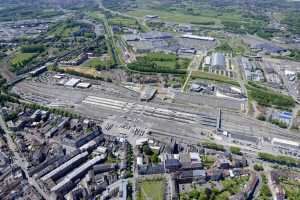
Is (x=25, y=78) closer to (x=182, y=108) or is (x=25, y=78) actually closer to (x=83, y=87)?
(x=83, y=87)

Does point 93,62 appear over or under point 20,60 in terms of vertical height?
over

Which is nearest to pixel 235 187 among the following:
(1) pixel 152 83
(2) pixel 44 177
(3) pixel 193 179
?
(3) pixel 193 179

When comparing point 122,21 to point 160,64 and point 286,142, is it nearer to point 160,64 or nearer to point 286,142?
point 160,64

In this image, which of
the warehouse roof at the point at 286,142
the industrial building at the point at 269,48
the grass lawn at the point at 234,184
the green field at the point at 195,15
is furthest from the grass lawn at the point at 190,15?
the grass lawn at the point at 234,184

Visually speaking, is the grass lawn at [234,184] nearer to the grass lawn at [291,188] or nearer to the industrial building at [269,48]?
the grass lawn at [291,188]

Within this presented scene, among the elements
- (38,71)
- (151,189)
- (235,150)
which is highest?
(38,71)

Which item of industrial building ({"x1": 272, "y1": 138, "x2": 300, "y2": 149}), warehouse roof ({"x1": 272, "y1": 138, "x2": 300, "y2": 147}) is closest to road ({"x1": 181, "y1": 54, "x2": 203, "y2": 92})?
warehouse roof ({"x1": 272, "y1": 138, "x2": 300, "y2": 147})

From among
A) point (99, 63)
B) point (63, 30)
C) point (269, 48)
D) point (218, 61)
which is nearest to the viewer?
point (99, 63)

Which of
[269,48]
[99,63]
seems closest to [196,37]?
[269,48]
